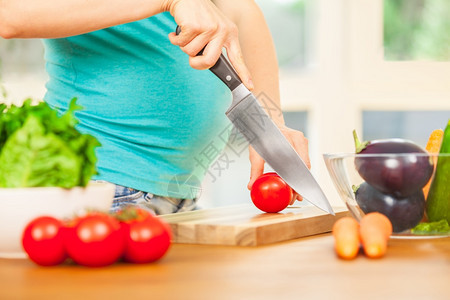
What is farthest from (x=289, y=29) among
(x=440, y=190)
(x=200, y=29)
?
(x=440, y=190)

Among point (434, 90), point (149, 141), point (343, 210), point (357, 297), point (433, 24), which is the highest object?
point (433, 24)

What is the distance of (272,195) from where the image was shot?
1363 mm

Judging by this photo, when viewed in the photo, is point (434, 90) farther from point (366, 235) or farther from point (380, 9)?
point (366, 235)

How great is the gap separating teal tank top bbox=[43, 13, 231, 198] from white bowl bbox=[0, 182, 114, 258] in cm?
60

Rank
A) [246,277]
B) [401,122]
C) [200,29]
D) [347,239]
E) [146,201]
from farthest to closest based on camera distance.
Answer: [401,122]
[146,201]
[200,29]
[347,239]
[246,277]

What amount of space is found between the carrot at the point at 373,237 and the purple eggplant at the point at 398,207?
116 mm

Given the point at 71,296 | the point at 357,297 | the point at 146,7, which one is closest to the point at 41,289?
the point at 71,296

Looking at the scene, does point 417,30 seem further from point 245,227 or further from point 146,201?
point 245,227

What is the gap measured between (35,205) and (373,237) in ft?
1.55

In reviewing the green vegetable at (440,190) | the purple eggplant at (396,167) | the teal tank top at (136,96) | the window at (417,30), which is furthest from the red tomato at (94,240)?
the window at (417,30)

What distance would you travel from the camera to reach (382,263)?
33.7 inches

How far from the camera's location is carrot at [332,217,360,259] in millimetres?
879

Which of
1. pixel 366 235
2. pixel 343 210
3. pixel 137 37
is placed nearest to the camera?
pixel 366 235

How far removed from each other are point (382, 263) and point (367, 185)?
0.23 m
